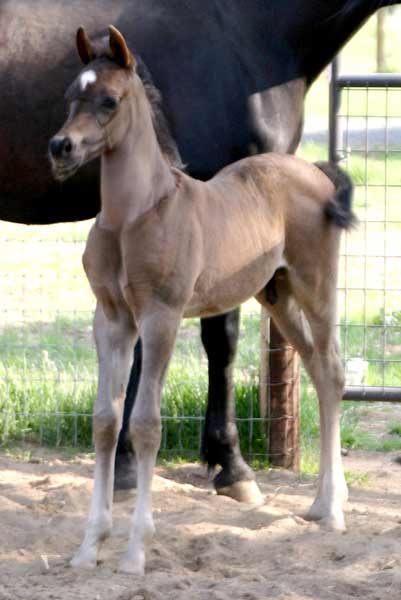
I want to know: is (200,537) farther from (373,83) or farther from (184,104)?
(373,83)

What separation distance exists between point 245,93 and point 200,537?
1817 millimetres

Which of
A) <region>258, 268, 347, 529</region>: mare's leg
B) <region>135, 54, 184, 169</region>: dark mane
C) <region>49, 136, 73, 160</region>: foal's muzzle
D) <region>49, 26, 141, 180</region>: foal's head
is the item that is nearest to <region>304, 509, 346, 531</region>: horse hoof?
<region>258, 268, 347, 529</region>: mare's leg

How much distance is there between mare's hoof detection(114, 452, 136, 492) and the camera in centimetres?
489

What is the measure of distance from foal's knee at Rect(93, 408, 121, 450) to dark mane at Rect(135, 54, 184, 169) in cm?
95

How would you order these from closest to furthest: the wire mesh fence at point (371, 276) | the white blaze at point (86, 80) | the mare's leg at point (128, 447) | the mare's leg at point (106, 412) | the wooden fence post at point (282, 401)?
the white blaze at point (86, 80) → the mare's leg at point (106, 412) → the mare's leg at point (128, 447) → the wooden fence post at point (282, 401) → the wire mesh fence at point (371, 276)

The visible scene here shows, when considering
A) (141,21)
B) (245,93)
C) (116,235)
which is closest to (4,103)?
(141,21)

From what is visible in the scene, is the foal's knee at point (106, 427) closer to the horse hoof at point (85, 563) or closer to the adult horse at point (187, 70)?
the horse hoof at point (85, 563)

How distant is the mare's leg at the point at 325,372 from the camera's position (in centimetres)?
449

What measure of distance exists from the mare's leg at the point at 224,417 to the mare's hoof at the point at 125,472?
1.28 ft

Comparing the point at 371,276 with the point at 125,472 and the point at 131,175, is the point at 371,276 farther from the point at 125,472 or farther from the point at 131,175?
the point at 131,175

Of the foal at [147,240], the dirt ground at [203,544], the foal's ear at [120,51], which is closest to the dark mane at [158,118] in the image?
Answer: the foal at [147,240]

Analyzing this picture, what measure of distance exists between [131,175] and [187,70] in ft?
3.84

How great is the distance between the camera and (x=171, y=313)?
150 inches

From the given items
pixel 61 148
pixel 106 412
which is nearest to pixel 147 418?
pixel 106 412
